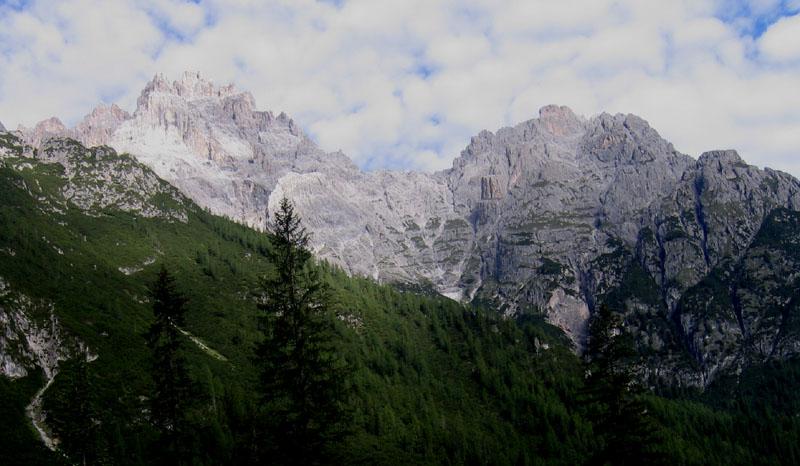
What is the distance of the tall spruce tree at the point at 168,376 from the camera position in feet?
124

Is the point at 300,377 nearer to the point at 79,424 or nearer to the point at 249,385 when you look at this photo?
the point at 79,424

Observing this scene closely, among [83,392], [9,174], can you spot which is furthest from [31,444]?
[9,174]

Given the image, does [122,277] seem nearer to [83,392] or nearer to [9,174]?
[9,174]

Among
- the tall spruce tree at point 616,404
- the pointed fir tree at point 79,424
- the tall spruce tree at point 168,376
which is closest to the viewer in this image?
the tall spruce tree at point 616,404

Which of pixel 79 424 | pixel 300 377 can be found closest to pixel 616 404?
pixel 300 377

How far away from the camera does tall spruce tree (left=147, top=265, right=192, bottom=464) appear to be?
37.9 metres

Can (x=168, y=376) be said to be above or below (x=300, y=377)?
above

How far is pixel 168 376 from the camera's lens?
38.4m

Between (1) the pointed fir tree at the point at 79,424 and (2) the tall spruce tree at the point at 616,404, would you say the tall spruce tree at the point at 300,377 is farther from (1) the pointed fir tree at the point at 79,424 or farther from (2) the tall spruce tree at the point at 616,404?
(1) the pointed fir tree at the point at 79,424

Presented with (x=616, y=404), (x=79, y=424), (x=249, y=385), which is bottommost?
(x=79, y=424)

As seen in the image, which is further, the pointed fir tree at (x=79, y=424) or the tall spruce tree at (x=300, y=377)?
the pointed fir tree at (x=79, y=424)

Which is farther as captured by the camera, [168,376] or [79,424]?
[79,424]

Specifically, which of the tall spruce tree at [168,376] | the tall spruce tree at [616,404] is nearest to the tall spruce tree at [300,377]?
the tall spruce tree at [168,376]

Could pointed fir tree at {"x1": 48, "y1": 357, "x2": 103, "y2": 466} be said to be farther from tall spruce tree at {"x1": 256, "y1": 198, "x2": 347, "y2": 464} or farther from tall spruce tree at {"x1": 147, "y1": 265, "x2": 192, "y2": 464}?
tall spruce tree at {"x1": 256, "y1": 198, "x2": 347, "y2": 464}
